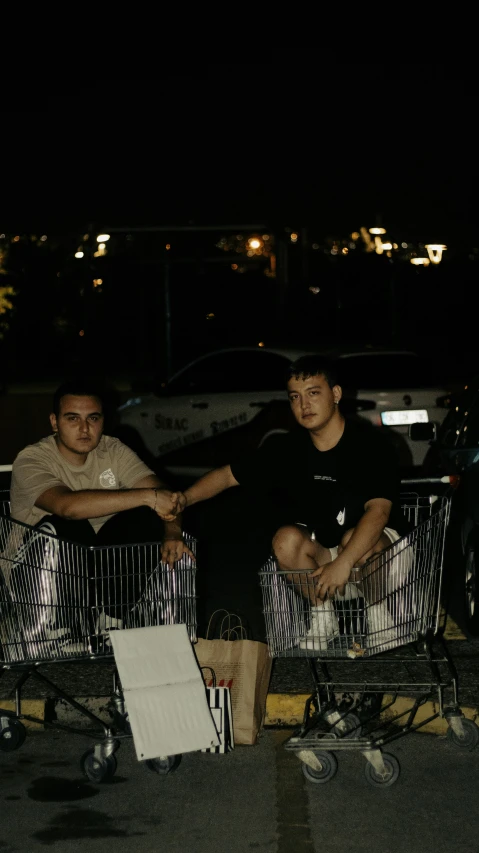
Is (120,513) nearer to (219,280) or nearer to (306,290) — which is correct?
(219,280)

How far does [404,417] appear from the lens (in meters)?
12.9

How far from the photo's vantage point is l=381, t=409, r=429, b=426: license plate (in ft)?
42.3

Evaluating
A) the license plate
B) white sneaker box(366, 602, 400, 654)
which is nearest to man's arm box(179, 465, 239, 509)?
white sneaker box(366, 602, 400, 654)

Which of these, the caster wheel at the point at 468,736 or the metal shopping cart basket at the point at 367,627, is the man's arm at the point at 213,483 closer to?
the metal shopping cart basket at the point at 367,627

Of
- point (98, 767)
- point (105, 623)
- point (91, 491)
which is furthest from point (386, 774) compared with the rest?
point (91, 491)

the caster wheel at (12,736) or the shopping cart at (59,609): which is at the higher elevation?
the shopping cart at (59,609)

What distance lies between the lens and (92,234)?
2145 centimetres

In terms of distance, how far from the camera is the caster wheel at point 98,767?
532 cm

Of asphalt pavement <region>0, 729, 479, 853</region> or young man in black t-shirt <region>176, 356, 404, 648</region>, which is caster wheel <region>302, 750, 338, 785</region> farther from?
young man in black t-shirt <region>176, 356, 404, 648</region>

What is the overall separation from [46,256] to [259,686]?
23.1 meters

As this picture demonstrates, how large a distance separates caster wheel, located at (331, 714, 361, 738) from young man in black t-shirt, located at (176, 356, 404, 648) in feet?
1.39

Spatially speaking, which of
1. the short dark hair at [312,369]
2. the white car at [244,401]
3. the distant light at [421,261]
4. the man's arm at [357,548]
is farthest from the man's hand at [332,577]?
the distant light at [421,261]

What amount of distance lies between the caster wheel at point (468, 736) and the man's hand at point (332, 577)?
94cm

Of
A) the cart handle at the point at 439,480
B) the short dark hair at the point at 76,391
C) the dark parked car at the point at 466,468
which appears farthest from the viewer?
the dark parked car at the point at 466,468
